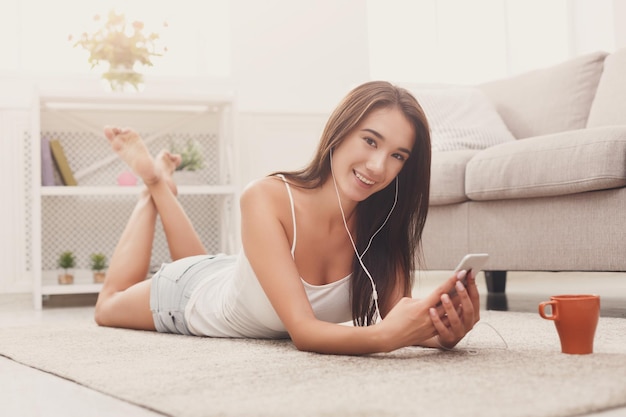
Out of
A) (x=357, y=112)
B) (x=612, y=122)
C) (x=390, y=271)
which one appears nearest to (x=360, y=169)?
(x=357, y=112)

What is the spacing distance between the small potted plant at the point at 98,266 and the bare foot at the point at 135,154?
1.09 meters

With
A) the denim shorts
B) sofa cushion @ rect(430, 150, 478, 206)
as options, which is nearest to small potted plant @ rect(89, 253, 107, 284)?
the denim shorts

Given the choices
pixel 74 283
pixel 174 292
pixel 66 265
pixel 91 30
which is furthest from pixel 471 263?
pixel 91 30

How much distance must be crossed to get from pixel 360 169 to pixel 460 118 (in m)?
1.83

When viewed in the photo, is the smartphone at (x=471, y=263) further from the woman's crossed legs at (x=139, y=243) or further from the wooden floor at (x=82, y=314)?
the woman's crossed legs at (x=139, y=243)

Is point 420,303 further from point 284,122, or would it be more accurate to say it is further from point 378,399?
point 284,122

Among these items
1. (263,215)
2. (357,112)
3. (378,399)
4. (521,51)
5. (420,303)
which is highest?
(521,51)

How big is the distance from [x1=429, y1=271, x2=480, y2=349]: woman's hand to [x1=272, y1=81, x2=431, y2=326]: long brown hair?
296 millimetres

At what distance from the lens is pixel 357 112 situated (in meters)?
1.51

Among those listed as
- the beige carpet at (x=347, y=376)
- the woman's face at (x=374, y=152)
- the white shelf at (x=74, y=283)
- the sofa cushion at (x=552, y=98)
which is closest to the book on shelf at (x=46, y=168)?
the white shelf at (x=74, y=283)

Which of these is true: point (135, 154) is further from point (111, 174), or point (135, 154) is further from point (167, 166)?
point (111, 174)

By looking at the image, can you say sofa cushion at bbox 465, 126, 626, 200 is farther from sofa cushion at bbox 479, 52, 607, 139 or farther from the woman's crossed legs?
the woman's crossed legs

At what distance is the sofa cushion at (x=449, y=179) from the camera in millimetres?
2637

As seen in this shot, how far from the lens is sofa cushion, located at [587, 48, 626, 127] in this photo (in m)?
2.80
